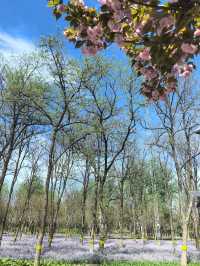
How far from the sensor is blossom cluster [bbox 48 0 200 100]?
9.08ft

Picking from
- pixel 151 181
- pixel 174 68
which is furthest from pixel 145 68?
pixel 151 181

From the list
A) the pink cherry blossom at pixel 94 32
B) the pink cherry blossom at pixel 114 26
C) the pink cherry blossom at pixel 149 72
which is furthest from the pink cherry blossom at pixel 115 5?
the pink cherry blossom at pixel 149 72

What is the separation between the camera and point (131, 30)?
11.3 ft

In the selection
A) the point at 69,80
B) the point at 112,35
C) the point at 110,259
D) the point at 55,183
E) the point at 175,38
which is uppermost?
the point at 69,80

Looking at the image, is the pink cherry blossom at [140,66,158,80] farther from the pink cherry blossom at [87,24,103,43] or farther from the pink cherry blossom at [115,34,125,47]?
the pink cherry blossom at [87,24,103,43]

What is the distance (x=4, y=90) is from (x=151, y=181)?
1282 inches

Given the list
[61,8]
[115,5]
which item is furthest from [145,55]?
[61,8]

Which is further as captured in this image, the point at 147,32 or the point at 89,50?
the point at 89,50

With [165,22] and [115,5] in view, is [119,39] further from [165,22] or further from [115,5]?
[165,22]

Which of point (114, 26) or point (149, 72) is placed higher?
point (114, 26)

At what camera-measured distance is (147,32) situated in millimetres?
2965

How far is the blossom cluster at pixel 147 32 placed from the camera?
2.77 meters

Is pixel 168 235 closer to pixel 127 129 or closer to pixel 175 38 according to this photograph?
pixel 127 129

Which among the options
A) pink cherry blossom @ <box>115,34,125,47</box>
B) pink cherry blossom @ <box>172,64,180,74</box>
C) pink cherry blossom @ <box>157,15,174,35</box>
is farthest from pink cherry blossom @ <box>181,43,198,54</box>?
pink cherry blossom @ <box>115,34,125,47</box>
